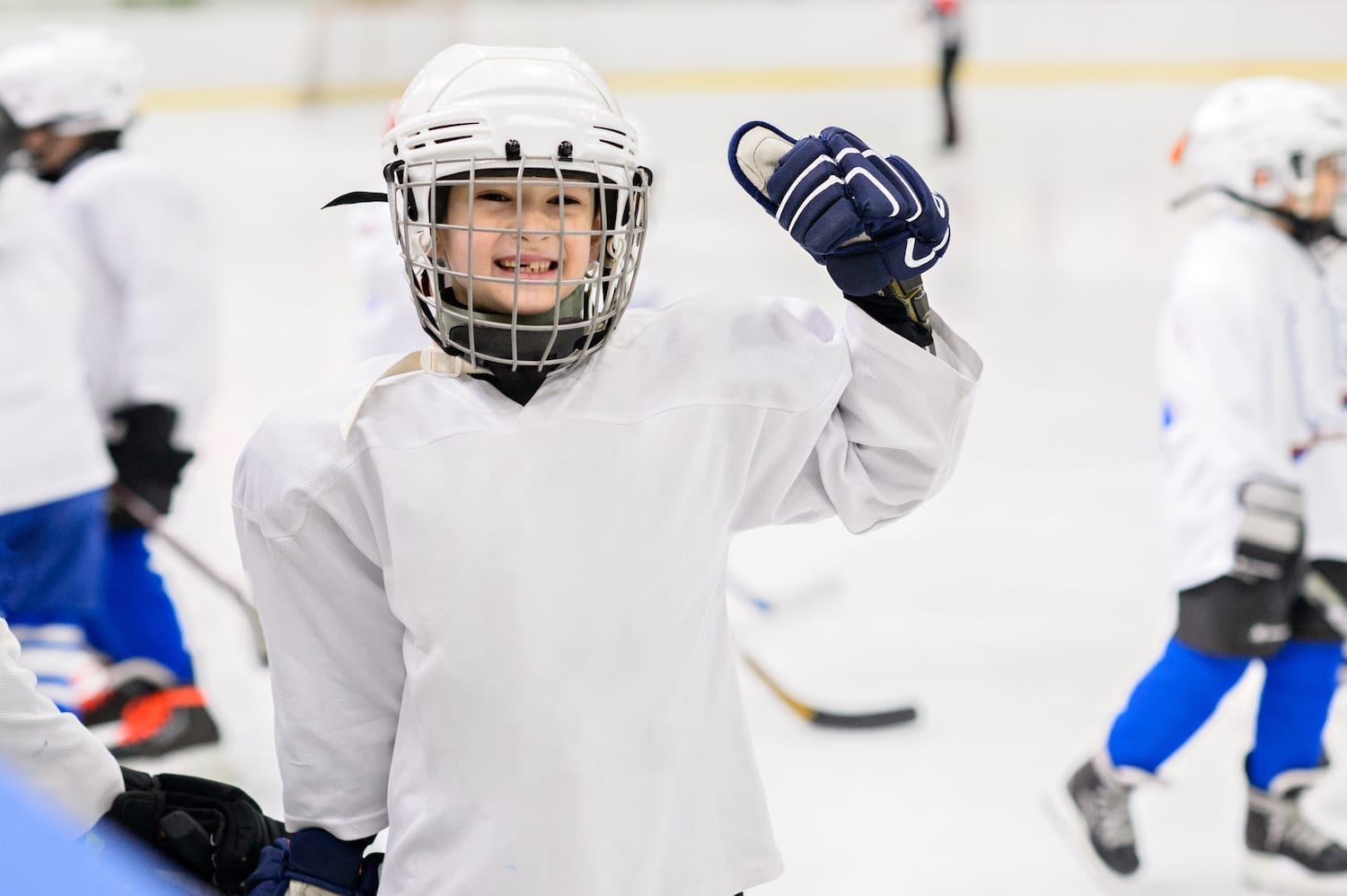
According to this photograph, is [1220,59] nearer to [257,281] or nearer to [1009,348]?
[1009,348]

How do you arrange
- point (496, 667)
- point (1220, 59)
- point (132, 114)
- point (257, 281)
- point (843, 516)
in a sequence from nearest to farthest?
point (496, 667), point (843, 516), point (132, 114), point (257, 281), point (1220, 59)

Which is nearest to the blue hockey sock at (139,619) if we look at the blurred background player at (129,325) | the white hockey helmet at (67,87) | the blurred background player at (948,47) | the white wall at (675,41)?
the blurred background player at (129,325)

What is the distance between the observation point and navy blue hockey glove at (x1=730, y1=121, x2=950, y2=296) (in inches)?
43.2

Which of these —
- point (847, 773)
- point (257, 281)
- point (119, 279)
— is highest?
point (119, 279)

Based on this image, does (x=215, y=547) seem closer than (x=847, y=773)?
No

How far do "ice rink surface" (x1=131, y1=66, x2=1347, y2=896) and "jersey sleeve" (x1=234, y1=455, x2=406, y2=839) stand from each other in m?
1.28

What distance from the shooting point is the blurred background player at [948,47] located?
9.11 meters

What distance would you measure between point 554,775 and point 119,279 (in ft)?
6.90

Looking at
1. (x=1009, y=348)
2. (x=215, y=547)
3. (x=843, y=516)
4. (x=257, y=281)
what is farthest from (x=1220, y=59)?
(x=843, y=516)

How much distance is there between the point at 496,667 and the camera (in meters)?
1.12

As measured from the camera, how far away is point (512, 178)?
1.15 meters

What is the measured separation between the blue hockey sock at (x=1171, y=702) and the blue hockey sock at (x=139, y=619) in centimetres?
170

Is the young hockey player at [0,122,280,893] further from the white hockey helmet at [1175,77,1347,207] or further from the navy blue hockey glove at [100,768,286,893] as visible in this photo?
the white hockey helmet at [1175,77,1347,207]

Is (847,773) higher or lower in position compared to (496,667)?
lower
